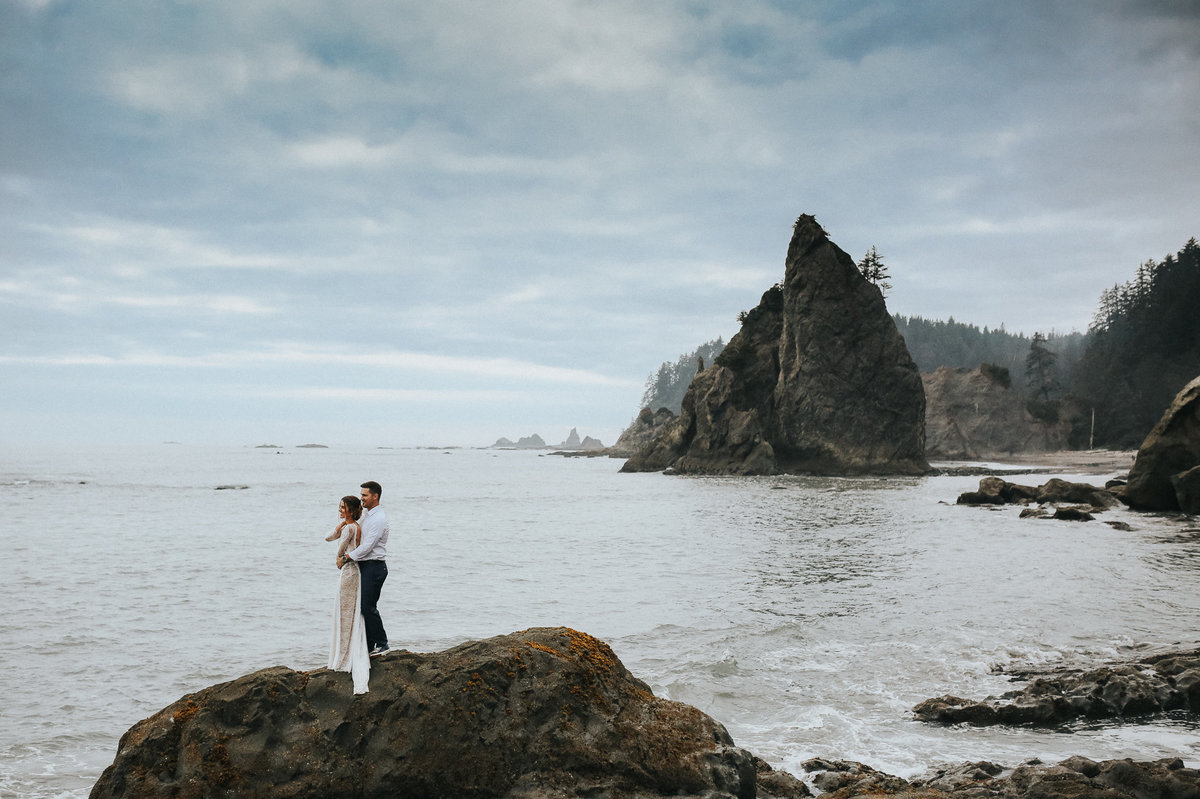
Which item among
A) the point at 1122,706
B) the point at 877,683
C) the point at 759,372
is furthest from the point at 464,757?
the point at 759,372

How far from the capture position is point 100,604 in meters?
17.1

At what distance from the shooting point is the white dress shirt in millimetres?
7055

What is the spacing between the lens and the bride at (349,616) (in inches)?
241

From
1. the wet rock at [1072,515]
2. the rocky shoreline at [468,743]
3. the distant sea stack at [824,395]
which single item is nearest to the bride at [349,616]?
the rocky shoreline at [468,743]

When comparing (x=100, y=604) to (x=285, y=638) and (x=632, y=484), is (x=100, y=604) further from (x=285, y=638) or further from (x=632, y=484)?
(x=632, y=484)

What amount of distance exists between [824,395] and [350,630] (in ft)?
239

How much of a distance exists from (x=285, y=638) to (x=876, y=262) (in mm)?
108201

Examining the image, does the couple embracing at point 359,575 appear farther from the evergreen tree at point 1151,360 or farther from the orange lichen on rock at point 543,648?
the evergreen tree at point 1151,360

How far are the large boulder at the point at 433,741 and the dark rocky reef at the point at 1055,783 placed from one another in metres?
1.39

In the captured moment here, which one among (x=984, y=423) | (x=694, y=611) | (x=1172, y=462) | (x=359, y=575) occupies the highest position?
(x=984, y=423)

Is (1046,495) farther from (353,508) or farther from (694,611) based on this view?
(353,508)

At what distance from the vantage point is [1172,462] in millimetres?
34188

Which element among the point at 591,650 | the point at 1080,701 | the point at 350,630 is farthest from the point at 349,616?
the point at 1080,701

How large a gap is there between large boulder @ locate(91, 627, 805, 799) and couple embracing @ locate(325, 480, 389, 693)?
0.44 metres
